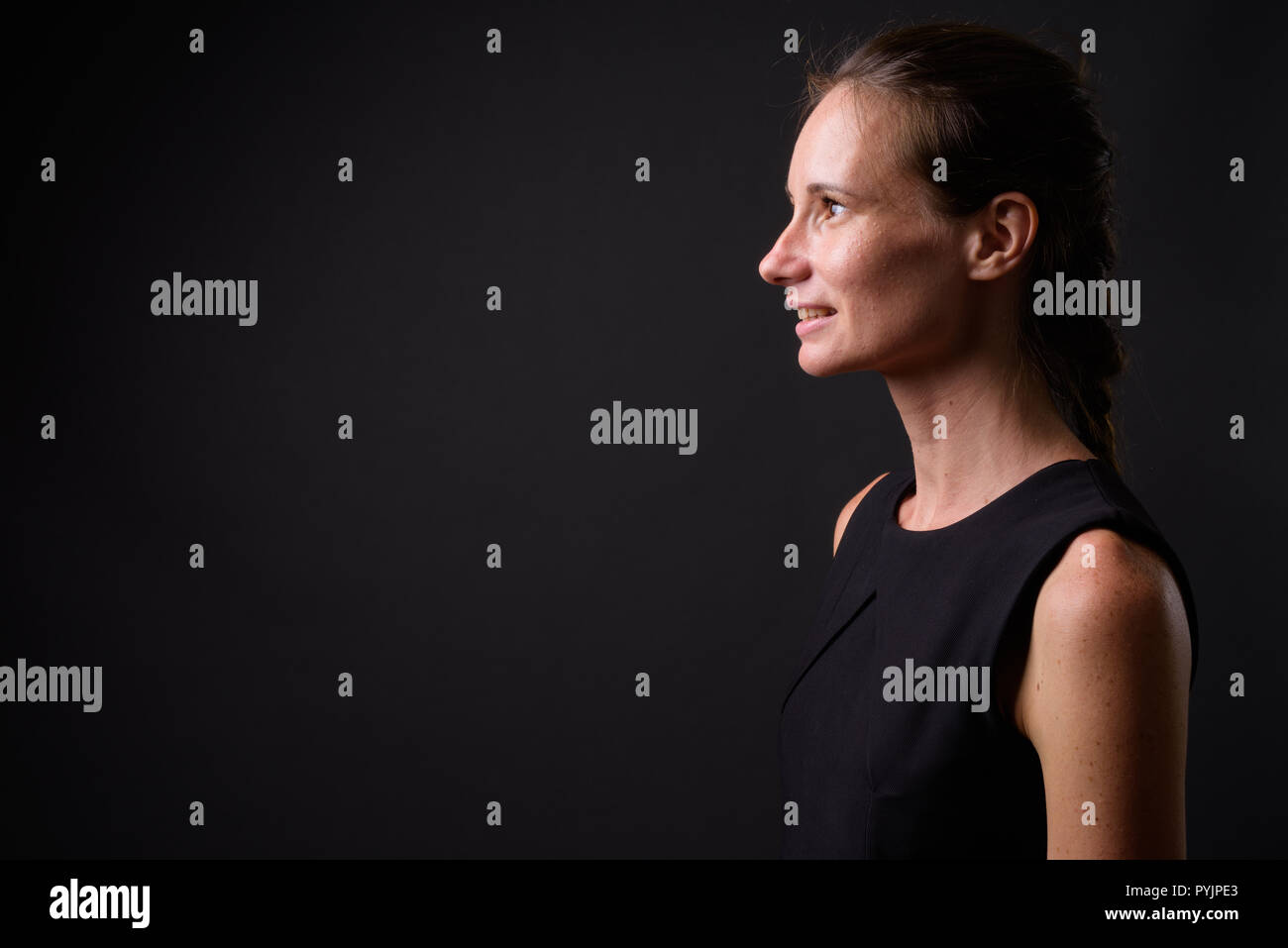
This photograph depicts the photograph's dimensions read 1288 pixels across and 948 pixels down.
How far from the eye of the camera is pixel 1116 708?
3.16 feet

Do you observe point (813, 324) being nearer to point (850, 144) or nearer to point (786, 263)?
point (786, 263)

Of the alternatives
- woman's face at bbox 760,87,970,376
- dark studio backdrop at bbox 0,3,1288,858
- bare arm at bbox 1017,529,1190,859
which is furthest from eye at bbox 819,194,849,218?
dark studio backdrop at bbox 0,3,1288,858

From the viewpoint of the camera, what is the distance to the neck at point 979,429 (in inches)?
48.0

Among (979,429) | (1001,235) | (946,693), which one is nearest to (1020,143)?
(1001,235)

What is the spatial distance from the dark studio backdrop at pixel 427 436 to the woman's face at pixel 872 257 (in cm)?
151

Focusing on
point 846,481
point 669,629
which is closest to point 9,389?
point 669,629

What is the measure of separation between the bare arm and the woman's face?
35cm

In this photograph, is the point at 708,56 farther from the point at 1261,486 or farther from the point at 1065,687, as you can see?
the point at 1065,687

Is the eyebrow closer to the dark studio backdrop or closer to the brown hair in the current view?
the brown hair

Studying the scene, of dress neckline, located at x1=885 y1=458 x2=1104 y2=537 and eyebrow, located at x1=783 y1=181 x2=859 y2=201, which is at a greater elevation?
eyebrow, located at x1=783 y1=181 x2=859 y2=201

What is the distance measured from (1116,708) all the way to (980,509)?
1.04 feet

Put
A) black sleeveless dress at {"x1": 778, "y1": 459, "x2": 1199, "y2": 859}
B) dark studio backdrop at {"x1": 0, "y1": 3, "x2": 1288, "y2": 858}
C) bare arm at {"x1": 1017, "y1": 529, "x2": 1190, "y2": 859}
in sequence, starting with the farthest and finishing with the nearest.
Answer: dark studio backdrop at {"x1": 0, "y1": 3, "x2": 1288, "y2": 858}, black sleeveless dress at {"x1": 778, "y1": 459, "x2": 1199, "y2": 859}, bare arm at {"x1": 1017, "y1": 529, "x2": 1190, "y2": 859}

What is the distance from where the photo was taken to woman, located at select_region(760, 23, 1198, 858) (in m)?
0.98

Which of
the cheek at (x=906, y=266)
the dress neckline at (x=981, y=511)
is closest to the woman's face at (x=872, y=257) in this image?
the cheek at (x=906, y=266)
